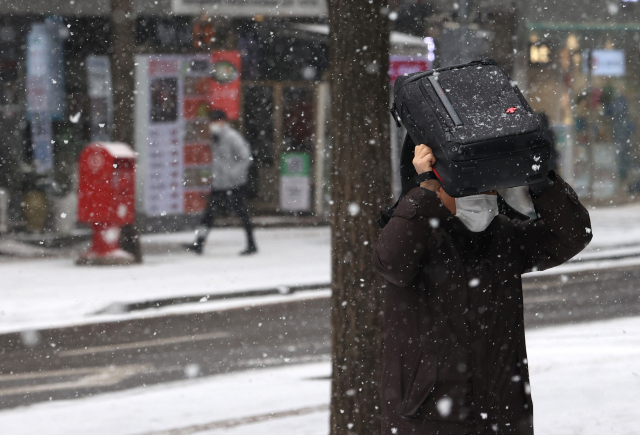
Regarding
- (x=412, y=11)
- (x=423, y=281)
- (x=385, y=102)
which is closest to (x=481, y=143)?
(x=423, y=281)

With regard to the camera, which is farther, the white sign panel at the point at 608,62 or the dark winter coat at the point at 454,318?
the white sign panel at the point at 608,62

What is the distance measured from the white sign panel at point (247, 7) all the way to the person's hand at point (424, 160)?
13.5 meters

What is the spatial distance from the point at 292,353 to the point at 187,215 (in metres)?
9.52

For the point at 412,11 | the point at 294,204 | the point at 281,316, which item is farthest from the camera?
the point at 412,11

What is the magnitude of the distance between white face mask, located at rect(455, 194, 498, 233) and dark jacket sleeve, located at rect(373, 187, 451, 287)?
0.06m

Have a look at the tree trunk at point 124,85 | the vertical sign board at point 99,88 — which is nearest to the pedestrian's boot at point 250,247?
the tree trunk at point 124,85

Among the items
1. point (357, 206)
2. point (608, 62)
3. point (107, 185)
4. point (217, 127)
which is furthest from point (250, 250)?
point (608, 62)

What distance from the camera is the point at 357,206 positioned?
4695 millimetres

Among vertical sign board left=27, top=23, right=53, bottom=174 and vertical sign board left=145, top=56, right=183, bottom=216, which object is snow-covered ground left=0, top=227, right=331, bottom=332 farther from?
vertical sign board left=27, top=23, right=53, bottom=174

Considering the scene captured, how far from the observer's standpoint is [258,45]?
18594 mm

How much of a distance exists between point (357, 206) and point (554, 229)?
1746 millimetres

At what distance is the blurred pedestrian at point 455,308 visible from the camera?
293 centimetres

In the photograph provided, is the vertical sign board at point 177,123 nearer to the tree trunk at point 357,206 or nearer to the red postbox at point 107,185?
the red postbox at point 107,185

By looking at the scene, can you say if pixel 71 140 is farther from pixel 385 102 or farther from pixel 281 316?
pixel 385 102
